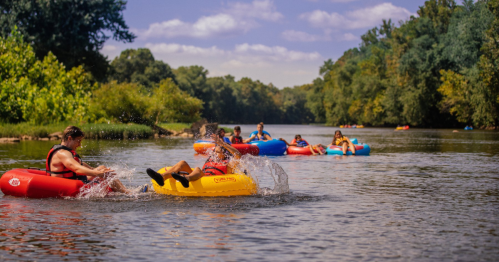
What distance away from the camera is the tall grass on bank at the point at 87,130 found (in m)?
33.2

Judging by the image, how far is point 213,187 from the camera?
10.2 meters

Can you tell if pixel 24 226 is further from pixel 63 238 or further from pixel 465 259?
pixel 465 259

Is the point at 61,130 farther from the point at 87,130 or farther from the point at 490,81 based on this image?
the point at 490,81

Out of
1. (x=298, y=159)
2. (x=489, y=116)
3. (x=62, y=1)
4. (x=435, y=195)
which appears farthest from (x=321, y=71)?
(x=435, y=195)

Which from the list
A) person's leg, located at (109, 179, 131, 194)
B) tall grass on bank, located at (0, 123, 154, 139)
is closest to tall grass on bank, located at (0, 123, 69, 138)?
tall grass on bank, located at (0, 123, 154, 139)

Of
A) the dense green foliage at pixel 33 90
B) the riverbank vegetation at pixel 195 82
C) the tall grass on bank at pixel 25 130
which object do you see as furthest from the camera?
the riverbank vegetation at pixel 195 82

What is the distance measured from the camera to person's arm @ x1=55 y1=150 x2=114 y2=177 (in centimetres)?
956

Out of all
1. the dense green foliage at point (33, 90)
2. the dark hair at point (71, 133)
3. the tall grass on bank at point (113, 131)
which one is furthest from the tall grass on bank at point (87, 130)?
the dark hair at point (71, 133)

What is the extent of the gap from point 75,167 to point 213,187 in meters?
2.53

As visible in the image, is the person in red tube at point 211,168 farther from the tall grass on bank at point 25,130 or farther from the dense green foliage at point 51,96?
the dense green foliage at point 51,96

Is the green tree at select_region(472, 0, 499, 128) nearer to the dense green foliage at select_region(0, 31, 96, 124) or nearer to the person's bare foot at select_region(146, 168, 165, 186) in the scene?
the dense green foliage at select_region(0, 31, 96, 124)

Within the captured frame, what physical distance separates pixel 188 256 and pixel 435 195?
→ 6534 millimetres

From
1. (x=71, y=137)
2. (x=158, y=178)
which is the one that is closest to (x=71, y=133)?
(x=71, y=137)

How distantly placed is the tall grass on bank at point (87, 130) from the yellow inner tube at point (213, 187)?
2544cm
